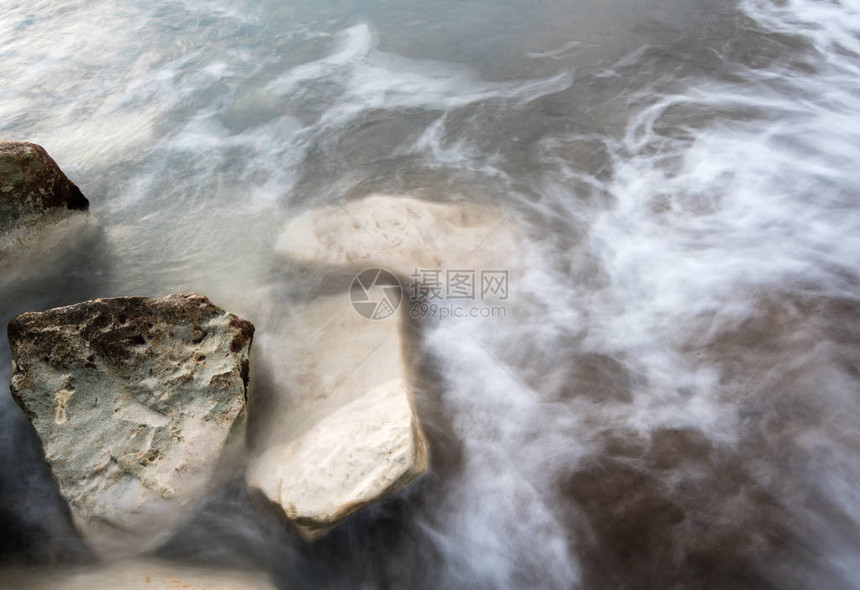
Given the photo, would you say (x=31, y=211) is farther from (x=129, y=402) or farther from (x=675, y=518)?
(x=675, y=518)

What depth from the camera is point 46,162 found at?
3852 millimetres

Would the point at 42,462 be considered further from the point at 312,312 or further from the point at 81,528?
the point at 312,312

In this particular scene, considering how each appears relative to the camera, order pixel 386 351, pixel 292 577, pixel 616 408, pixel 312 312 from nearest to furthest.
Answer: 1. pixel 292 577
2. pixel 616 408
3. pixel 386 351
4. pixel 312 312

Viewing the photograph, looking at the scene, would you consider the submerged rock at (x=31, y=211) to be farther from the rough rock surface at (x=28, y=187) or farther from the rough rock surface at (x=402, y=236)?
the rough rock surface at (x=402, y=236)

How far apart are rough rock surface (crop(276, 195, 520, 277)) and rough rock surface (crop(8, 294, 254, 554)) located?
1.20 metres

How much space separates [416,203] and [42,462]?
121 inches

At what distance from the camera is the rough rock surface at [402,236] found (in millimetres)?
3867

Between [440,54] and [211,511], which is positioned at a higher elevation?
[440,54]

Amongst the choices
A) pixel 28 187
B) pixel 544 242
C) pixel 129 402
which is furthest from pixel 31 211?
pixel 544 242

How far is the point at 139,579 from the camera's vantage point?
2.42 meters

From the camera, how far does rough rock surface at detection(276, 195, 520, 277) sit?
3.87m

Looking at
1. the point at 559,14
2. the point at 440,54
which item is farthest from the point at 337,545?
the point at 559,14

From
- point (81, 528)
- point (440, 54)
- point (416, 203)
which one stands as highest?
point (440, 54)

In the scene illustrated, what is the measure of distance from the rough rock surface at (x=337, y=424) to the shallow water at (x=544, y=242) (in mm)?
150
